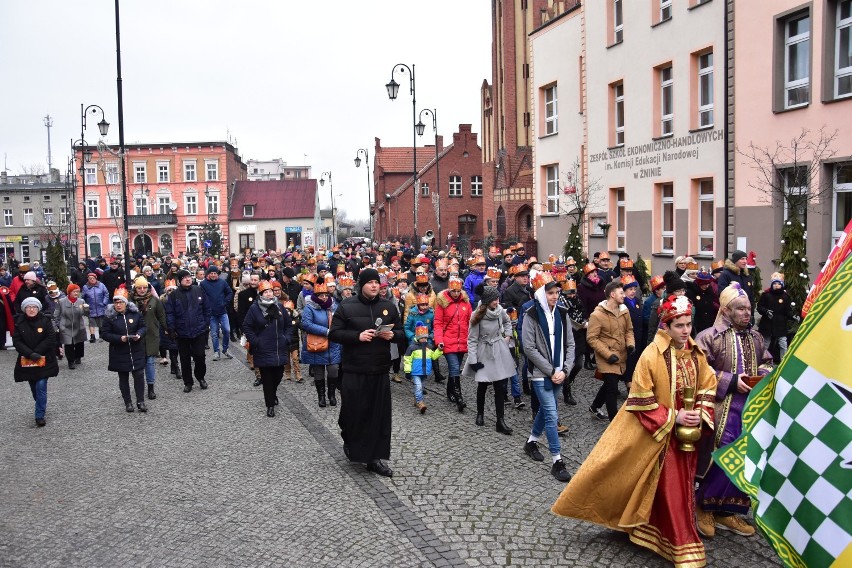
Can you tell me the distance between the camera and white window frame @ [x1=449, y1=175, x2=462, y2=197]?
76.1 meters

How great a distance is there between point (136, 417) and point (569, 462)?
6363 mm

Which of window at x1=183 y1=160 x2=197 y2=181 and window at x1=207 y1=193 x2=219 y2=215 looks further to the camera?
window at x1=183 y1=160 x2=197 y2=181

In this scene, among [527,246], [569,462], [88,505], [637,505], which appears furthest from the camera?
[527,246]

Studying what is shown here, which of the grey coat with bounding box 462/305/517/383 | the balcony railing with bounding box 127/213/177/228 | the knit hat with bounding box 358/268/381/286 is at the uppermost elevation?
the balcony railing with bounding box 127/213/177/228

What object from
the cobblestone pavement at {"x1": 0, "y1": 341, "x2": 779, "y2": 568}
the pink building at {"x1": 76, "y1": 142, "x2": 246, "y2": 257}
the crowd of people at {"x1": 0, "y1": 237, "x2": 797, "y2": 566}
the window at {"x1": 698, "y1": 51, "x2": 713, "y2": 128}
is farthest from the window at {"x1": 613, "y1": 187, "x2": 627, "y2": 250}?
the pink building at {"x1": 76, "y1": 142, "x2": 246, "y2": 257}

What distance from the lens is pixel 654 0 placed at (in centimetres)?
2444

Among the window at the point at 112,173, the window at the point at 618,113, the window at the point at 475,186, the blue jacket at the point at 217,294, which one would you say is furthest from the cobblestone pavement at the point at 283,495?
the window at the point at 112,173

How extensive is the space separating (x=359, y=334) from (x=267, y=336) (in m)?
3.59

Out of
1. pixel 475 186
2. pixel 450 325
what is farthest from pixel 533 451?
pixel 475 186

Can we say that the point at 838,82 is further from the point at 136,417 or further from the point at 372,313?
the point at 136,417

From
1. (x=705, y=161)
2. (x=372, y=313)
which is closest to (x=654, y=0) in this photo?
(x=705, y=161)

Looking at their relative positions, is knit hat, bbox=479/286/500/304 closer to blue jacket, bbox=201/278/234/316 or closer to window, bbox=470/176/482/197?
blue jacket, bbox=201/278/234/316

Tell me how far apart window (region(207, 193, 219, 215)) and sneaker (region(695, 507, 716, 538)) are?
81778 millimetres

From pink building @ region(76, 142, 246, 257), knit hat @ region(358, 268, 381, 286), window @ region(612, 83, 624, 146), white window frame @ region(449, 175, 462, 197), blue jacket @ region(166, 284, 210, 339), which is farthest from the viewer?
pink building @ region(76, 142, 246, 257)
